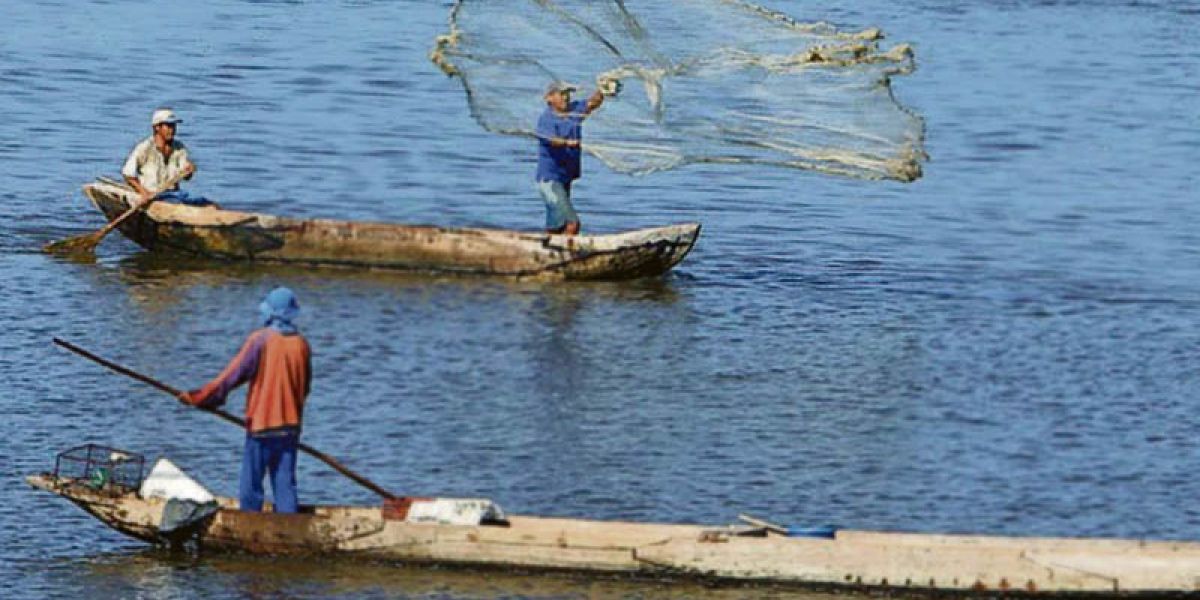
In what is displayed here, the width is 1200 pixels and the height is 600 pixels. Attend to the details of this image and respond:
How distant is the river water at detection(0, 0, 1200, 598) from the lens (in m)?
20.2

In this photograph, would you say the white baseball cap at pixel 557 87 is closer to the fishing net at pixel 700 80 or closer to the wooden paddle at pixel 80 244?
the fishing net at pixel 700 80

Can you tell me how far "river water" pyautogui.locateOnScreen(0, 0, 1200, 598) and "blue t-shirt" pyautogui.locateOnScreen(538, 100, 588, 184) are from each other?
105cm

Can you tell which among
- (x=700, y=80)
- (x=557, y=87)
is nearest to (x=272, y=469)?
(x=700, y=80)

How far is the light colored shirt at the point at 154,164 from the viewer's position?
2744 centimetres

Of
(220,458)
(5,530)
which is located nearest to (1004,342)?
(220,458)

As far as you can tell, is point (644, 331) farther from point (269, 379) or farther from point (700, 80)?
point (269, 379)

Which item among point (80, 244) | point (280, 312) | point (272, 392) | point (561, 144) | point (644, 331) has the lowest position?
point (272, 392)

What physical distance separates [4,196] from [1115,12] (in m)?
24.7

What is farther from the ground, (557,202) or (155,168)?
(155,168)

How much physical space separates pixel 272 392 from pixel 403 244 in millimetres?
9670

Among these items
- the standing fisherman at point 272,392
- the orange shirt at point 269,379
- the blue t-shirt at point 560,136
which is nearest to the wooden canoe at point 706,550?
the standing fisherman at point 272,392

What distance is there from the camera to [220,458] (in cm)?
2086

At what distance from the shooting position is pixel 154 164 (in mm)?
27500

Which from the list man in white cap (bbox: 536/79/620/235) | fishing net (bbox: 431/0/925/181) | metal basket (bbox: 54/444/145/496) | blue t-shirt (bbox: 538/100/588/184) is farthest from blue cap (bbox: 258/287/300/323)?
blue t-shirt (bbox: 538/100/588/184)
